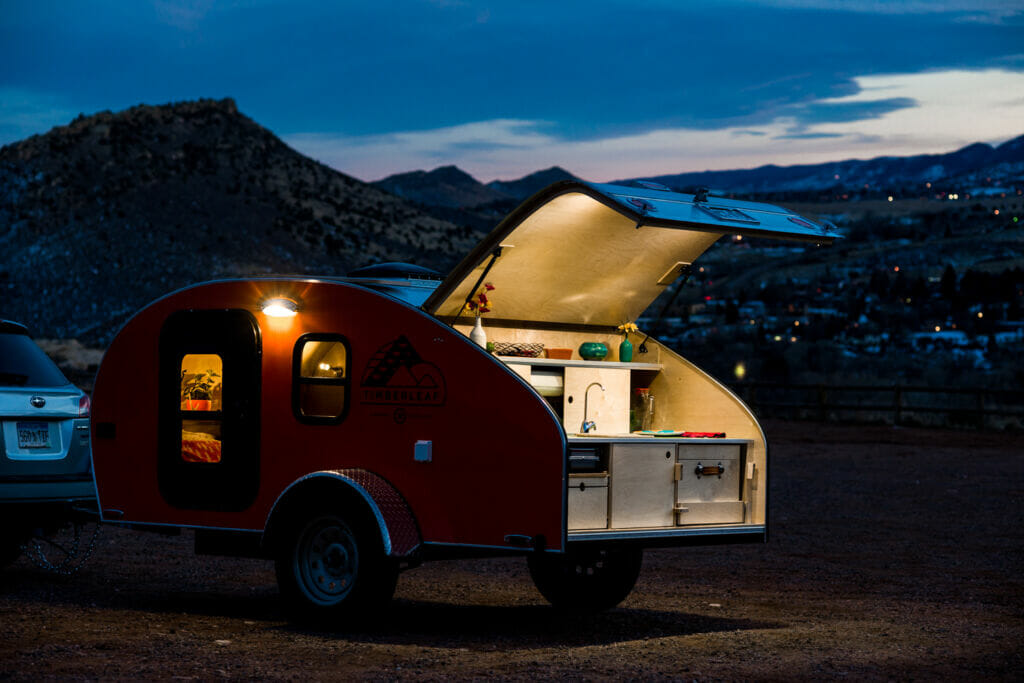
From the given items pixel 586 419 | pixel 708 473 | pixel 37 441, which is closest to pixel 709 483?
pixel 708 473

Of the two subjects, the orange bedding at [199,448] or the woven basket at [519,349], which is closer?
the orange bedding at [199,448]

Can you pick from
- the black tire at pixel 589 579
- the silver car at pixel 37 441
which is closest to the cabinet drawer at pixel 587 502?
the black tire at pixel 589 579

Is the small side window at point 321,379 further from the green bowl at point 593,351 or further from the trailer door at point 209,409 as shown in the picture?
the green bowl at point 593,351

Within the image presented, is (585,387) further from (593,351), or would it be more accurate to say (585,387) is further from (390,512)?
(390,512)

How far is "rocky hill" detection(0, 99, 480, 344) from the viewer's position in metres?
84.9

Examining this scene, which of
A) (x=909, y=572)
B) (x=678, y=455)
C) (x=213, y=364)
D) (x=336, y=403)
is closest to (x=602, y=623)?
(x=678, y=455)

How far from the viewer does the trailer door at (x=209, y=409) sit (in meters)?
9.59

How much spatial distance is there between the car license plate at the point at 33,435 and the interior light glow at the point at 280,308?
241 centimetres

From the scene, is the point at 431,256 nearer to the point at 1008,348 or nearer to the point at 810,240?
the point at 1008,348

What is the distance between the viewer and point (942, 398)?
4162cm

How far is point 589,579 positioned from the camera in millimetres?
10586

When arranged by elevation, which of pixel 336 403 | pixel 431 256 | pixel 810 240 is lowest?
pixel 336 403

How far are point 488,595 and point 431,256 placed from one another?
88352 millimetres

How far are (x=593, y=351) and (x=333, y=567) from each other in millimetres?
2672
